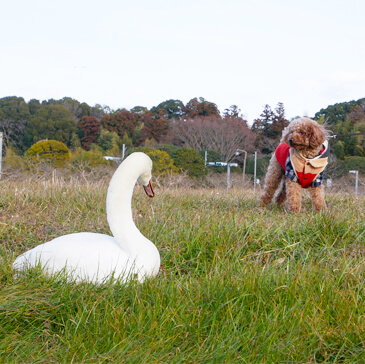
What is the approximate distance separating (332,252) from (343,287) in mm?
813

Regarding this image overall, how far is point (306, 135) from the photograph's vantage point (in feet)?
19.8

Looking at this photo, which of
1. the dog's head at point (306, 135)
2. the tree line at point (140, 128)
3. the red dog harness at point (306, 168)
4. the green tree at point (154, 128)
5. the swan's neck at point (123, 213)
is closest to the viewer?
the swan's neck at point (123, 213)

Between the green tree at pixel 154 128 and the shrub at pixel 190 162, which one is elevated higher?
the green tree at pixel 154 128

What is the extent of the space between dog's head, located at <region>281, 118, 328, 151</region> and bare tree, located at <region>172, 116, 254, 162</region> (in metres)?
27.6

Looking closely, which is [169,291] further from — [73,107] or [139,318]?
[73,107]

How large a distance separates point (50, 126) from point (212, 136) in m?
11.8

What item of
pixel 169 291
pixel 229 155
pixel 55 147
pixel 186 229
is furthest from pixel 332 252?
pixel 229 155

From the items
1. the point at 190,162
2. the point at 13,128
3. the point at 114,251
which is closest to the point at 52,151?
the point at 190,162

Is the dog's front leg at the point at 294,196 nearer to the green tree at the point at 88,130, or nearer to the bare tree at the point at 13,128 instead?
the bare tree at the point at 13,128

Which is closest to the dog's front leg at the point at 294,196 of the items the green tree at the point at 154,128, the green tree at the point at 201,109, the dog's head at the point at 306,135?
the dog's head at the point at 306,135

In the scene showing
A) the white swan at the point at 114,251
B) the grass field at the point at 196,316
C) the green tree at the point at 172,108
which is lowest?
the grass field at the point at 196,316

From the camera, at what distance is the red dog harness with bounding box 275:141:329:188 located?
614cm

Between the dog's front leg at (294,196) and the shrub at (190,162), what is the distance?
1614 centimetres

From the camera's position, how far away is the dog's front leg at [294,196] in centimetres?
618
